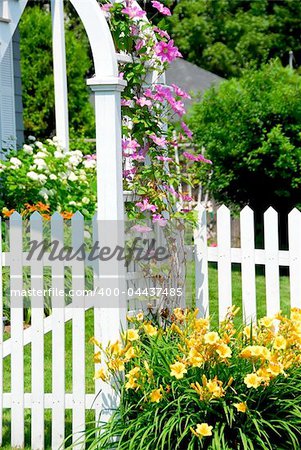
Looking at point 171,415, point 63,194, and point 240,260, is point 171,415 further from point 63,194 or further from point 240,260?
point 63,194

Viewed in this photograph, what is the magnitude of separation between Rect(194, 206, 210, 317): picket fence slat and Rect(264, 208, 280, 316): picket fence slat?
0.34 m

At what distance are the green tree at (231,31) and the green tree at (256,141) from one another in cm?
1408

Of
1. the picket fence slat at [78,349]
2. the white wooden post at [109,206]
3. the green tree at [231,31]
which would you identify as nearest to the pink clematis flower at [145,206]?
the white wooden post at [109,206]

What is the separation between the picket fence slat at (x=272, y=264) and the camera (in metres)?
4.12

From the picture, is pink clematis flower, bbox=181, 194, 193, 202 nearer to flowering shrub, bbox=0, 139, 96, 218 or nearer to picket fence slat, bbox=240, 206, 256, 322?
picket fence slat, bbox=240, 206, 256, 322

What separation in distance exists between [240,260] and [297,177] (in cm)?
512

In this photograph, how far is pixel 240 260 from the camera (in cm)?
431

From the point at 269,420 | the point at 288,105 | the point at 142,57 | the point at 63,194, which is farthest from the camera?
the point at 288,105

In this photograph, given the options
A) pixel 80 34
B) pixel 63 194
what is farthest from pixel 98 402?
pixel 80 34

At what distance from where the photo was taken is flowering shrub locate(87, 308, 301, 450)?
3.48 meters

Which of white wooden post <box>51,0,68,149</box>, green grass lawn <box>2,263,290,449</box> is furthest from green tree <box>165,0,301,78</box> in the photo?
green grass lawn <box>2,263,290,449</box>

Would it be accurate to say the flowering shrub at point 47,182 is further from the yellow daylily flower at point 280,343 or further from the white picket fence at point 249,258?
the yellow daylily flower at point 280,343

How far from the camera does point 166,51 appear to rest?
4.60 meters

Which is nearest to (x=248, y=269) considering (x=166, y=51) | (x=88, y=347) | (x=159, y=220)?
(x=159, y=220)
